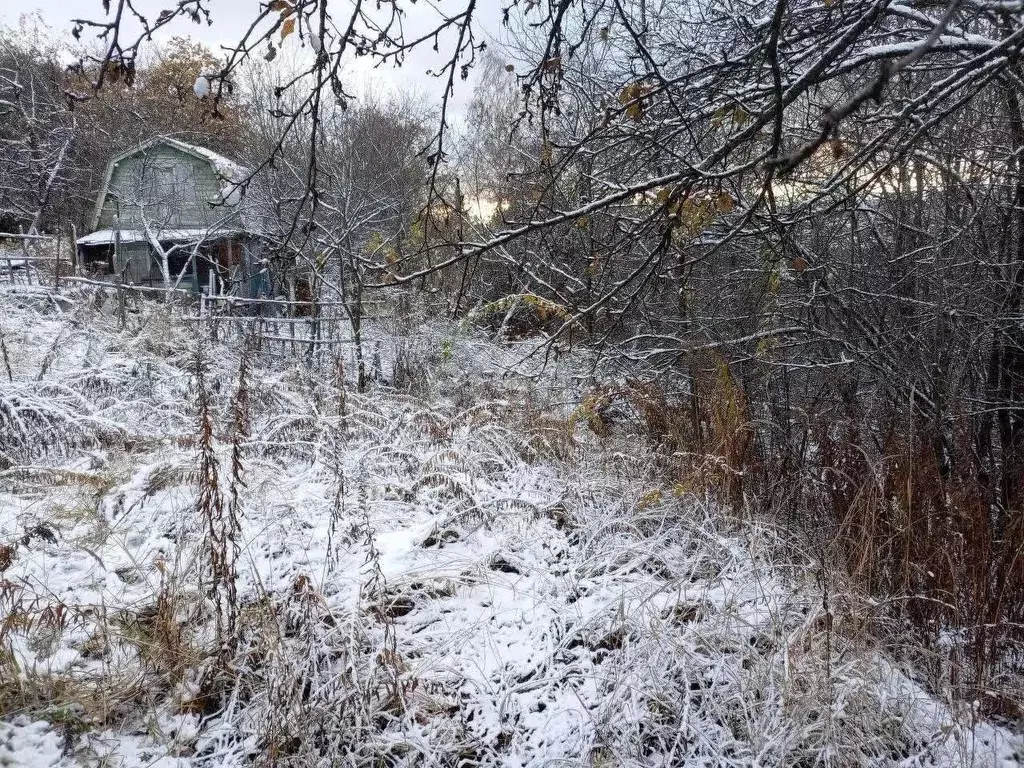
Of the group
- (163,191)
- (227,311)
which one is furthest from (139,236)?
(227,311)

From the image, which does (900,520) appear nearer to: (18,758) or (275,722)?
(275,722)

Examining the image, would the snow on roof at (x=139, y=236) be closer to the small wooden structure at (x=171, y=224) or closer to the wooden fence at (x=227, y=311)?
the small wooden structure at (x=171, y=224)

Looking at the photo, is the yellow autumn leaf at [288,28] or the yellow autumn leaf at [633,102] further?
the yellow autumn leaf at [633,102]

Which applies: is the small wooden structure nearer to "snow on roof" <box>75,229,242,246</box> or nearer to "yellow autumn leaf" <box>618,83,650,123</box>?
"snow on roof" <box>75,229,242,246</box>

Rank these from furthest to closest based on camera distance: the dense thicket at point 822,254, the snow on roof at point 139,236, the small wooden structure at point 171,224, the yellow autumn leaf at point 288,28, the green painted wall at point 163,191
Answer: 1. the snow on roof at point 139,236
2. the green painted wall at point 163,191
3. the small wooden structure at point 171,224
4. the dense thicket at point 822,254
5. the yellow autumn leaf at point 288,28

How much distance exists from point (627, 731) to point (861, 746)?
84 centimetres

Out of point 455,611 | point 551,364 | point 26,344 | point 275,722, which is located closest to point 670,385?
point 551,364

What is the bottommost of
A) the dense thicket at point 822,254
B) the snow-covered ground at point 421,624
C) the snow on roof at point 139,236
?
the snow-covered ground at point 421,624

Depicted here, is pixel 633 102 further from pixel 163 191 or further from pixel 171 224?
pixel 171 224

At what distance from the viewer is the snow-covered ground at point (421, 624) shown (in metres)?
2.39

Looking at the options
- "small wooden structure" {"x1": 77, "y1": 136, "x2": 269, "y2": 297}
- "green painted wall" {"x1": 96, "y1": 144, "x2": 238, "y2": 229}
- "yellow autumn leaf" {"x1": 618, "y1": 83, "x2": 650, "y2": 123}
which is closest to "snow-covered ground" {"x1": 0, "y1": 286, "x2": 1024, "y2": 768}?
"yellow autumn leaf" {"x1": 618, "y1": 83, "x2": 650, "y2": 123}

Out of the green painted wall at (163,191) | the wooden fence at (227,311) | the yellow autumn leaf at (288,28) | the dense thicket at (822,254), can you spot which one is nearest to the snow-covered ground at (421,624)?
the dense thicket at (822,254)

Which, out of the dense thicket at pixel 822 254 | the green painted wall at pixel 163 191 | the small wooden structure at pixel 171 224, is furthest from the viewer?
the green painted wall at pixel 163 191

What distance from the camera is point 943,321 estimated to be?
3.67 meters
